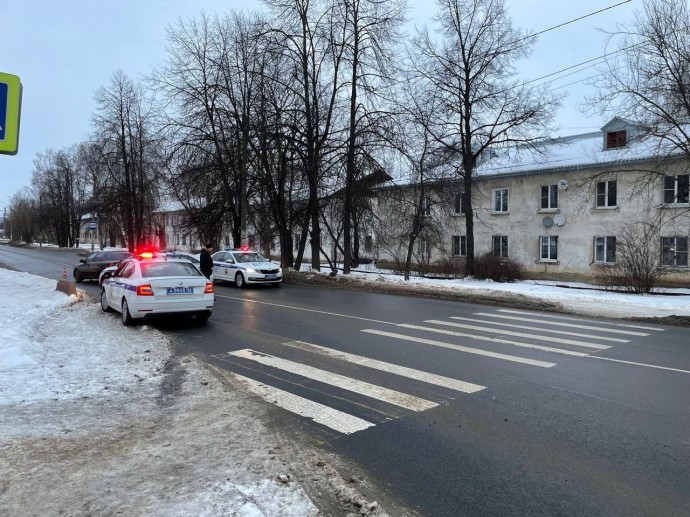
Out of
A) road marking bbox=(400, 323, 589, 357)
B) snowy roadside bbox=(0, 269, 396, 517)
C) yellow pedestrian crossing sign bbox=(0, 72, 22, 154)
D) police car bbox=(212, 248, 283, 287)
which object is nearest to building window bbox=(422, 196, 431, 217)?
police car bbox=(212, 248, 283, 287)

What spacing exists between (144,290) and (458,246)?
2723cm

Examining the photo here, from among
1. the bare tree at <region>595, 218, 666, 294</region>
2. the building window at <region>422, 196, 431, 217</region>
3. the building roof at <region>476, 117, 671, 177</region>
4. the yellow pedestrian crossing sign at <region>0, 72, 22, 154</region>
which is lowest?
the bare tree at <region>595, 218, 666, 294</region>

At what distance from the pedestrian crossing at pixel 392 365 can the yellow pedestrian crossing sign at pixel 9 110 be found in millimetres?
3753

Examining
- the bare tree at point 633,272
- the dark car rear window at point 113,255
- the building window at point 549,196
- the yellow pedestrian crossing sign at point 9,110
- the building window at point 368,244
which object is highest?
the building window at point 549,196

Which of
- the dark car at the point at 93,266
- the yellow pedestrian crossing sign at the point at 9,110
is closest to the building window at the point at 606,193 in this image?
the dark car at the point at 93,266

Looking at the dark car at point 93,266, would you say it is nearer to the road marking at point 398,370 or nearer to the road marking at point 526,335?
the road marking at point 526,335

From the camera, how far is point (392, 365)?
7.28m

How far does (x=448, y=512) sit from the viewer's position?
3.37 m

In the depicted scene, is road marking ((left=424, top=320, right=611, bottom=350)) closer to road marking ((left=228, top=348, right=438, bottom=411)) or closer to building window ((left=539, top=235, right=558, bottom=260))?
road marking ((left=228, top=348, right=438, bottom=411))

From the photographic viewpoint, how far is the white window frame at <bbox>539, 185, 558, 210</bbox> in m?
29.9

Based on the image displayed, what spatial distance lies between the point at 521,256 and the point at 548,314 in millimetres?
→ 18696

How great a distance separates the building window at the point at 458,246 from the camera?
3462 cm

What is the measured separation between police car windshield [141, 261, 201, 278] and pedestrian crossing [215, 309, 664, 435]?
367 cm

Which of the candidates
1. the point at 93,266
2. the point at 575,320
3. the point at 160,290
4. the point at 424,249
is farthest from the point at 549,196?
the point at 160,290
